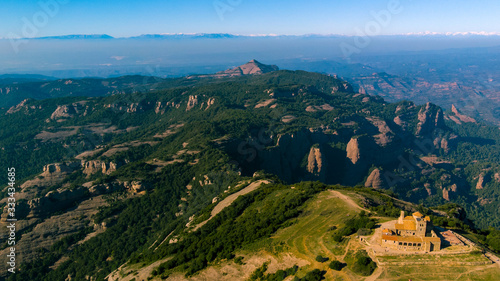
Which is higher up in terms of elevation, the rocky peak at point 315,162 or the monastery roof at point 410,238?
the monastery roof at point 410,238

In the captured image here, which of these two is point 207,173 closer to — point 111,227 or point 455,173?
point 111,227

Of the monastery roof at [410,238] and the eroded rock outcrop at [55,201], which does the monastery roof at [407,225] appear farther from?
the eroded rock outcrop at [55,201]

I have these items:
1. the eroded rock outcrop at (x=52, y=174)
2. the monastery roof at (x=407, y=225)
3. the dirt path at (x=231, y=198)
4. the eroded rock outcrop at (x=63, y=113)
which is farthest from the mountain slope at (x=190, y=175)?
the monastery roof at (x=407, y=225)

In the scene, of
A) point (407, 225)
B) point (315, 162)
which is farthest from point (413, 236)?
point (315, 162)

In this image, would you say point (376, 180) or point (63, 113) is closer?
point (376, 180)

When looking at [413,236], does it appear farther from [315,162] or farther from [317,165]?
[315,162]

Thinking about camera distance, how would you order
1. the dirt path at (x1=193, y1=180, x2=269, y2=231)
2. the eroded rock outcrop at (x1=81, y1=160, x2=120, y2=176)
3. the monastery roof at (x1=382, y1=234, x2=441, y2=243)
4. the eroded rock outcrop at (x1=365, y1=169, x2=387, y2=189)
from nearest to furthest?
the monastery roof at (x1=382, y1=234, x2=441, y2=243)
the dirt path at (x1=193, y1=180, x2=269, y2=231)
the eroded rock outcrop at (x1=81, y1=160, x2=120, y2=176)
the eroded rock outcrop at (x1=365, y1=169, x2=387, y2=189)

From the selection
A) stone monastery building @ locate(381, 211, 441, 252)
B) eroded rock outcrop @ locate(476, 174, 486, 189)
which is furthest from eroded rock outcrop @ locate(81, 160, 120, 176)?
eroded rock outcrop @ locate(476, 174, 486, 189)

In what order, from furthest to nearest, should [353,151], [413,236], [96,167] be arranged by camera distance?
[353,151] < [96,167] < [413,236]

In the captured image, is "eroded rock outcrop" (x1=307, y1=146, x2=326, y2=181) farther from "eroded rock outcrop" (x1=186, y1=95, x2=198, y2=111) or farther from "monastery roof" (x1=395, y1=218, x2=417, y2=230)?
"monastery roof" (x1=395, y1=218, x2=417, y2=230)

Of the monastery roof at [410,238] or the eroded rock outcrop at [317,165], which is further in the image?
the eroded rock outcrop at [317,165]

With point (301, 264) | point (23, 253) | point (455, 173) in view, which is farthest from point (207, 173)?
point (455, 173)
